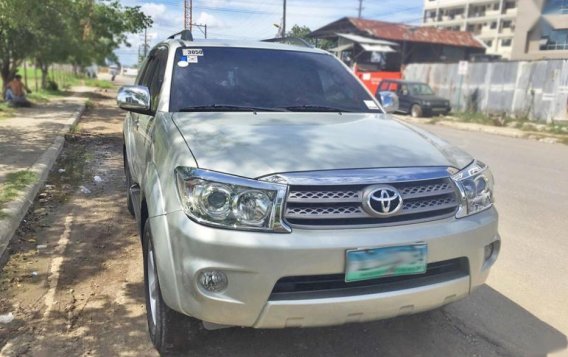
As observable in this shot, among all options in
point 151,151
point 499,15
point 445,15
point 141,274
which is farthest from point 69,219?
point 445,15

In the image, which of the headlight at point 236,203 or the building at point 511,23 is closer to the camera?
the headlight at point 236,203

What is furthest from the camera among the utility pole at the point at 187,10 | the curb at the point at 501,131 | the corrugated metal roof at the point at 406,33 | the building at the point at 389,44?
the corrugated metal roof at the point at 406,33

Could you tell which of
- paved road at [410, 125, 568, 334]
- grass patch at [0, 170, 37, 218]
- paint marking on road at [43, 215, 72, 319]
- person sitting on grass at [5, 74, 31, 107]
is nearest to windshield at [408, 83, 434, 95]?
paved road at [410, 125, 568, 334]

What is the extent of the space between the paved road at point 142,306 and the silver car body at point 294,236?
63 centimetres

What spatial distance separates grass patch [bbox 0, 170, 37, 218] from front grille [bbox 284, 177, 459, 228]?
3623 mm

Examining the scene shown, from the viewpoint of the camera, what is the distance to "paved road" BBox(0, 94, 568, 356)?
120 inches

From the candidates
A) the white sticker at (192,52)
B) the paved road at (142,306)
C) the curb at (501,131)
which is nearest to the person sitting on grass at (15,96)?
the curb at (501,131)

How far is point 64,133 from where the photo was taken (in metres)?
11.2

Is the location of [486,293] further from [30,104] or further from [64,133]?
[30,104]

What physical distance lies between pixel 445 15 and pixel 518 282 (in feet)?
291

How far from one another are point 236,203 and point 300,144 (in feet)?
1.93

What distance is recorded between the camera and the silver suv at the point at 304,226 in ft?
7.72

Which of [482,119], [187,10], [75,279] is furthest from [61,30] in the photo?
[75,279]

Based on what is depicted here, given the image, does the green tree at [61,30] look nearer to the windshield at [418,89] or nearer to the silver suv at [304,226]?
the silver suv at [304,226]
